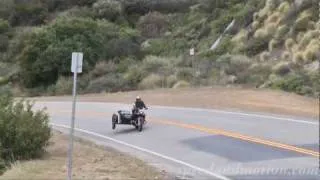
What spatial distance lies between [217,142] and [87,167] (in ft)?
15.9

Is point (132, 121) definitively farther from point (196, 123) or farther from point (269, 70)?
point (269, 70)

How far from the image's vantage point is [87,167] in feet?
49.7

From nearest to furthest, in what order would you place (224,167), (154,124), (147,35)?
1. (224,167)
2. (154,124)
3. (147,35)

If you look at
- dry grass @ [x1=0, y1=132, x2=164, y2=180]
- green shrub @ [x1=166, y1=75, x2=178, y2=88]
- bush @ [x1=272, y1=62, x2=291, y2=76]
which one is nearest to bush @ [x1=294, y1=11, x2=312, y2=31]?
bush @ [x1=272, y1=62, x2=291, y2=76]

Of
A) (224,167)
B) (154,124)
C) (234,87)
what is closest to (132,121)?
(154,124)

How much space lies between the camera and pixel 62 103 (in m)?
37.8

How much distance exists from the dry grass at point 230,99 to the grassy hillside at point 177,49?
7.63ft

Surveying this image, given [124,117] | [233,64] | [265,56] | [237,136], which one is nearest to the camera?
[237,136]

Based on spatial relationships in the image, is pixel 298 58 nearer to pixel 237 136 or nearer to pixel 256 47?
pixel 256 47

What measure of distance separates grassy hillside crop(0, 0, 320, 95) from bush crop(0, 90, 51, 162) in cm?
1748

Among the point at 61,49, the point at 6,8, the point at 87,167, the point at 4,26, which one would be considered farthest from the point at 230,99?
the point at 6,8

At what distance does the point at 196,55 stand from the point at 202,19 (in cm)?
1640

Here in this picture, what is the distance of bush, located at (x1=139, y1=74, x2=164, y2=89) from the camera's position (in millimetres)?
42812

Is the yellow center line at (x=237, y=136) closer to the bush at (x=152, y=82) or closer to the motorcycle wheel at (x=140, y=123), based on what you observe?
the motorcycle wheel at (x=140, y=123)
